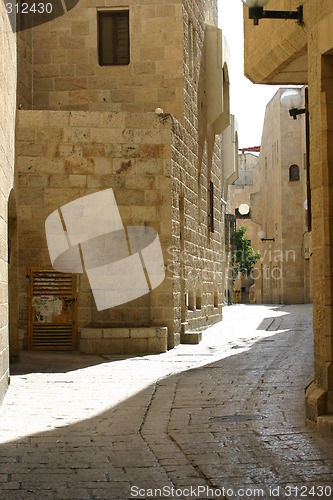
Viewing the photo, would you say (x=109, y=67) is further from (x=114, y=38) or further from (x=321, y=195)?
(x=321, y=195)

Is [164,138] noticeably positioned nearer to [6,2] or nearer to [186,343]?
[186,343]

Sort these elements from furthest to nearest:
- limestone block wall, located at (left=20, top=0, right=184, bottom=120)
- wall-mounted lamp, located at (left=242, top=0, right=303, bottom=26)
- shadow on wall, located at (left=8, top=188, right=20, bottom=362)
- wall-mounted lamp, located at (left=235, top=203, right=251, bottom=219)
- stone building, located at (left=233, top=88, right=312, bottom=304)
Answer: wall-mounted lamp, located at (left=235, top=203, right=251, bottom=219), stone building, located at (left=233, top=88, right=312, bottom=304), limestone block wall, located at (left=20, top=0, right=184, bottom=120), shadow on wall, located at (left=8, top=188, right=20, bottom=362), wall-mounted lamp, located at (left=242, top=0, right=303, bottom=26)

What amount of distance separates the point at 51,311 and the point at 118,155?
9.09 feet

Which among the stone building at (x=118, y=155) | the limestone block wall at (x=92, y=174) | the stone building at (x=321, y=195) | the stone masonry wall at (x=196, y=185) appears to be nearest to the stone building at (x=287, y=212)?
the stone masonry wall at (x=196, y=185)

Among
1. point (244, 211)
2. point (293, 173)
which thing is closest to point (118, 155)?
point (293, 173)

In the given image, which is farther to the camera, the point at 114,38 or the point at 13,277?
the point at 114,38

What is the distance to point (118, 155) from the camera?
12.6 m

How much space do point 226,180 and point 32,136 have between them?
13285 millimetres

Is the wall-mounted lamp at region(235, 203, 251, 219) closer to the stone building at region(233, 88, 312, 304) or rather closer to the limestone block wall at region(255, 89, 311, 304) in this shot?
the stone building at region(233, 88, 312, 304)

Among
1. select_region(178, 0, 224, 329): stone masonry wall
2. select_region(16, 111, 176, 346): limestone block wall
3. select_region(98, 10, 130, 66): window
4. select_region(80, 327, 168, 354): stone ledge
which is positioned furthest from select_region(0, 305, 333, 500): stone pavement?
select_region(98, 10, 130, 66): window

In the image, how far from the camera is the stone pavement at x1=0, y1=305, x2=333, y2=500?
14.1ft

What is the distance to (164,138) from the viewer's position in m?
12.9

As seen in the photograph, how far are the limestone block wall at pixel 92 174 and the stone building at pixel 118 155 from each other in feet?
0.05

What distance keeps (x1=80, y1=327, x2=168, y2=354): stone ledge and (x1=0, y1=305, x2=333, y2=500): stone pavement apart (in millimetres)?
907
